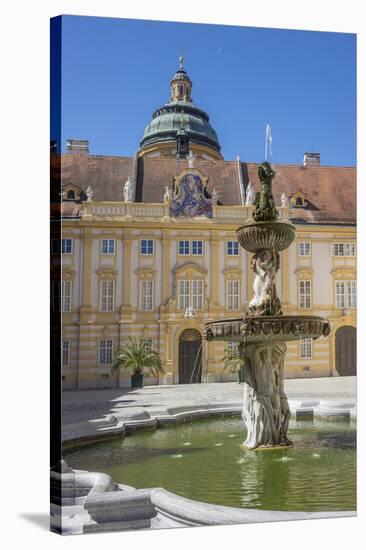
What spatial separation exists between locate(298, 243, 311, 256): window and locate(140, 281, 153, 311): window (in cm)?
340

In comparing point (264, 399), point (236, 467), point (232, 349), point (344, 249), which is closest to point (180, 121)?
point (344, 249)

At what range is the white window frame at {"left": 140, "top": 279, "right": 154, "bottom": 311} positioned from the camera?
16.2 metres

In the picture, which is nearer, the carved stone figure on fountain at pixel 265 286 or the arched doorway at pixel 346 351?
the carved stone figure on fountain at pixel 265 286

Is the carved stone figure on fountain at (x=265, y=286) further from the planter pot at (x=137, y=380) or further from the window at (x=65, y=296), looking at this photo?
the planter pot at (x=137, y=380)

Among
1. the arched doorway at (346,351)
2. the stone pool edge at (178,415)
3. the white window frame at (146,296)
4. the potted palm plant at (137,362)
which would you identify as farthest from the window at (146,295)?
the arched doorway at (346,351)

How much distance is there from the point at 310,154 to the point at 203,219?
14.1ft

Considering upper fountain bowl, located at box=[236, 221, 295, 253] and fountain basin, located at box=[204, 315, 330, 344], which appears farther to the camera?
upper fountain bowl, located at box=[236, 221, 295, 253]

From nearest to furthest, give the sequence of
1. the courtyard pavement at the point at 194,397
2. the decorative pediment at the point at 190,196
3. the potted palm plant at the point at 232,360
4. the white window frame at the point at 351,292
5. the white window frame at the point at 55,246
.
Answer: the white window frame at the point at 55,246 < the courtyard pavement at the point at 194,397 < the white window frame at the point at 351,292 < the potted palm plant at the point at 232,360 < the decorative pediment at the point at 190,196

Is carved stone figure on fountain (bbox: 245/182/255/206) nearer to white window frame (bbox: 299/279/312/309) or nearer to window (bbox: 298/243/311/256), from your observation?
window (bbox: 298/243/311/256)

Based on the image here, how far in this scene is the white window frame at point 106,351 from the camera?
563 inches

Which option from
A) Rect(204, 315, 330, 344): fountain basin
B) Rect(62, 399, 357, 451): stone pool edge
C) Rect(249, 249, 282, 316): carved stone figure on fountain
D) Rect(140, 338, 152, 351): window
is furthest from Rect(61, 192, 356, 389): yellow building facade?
Rect(204, 315, 330, 344): fountain basin

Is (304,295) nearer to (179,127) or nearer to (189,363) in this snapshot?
(189,363)

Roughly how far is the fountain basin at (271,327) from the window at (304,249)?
21.8 ft

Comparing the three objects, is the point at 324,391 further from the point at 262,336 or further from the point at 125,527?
the point at 125,527
